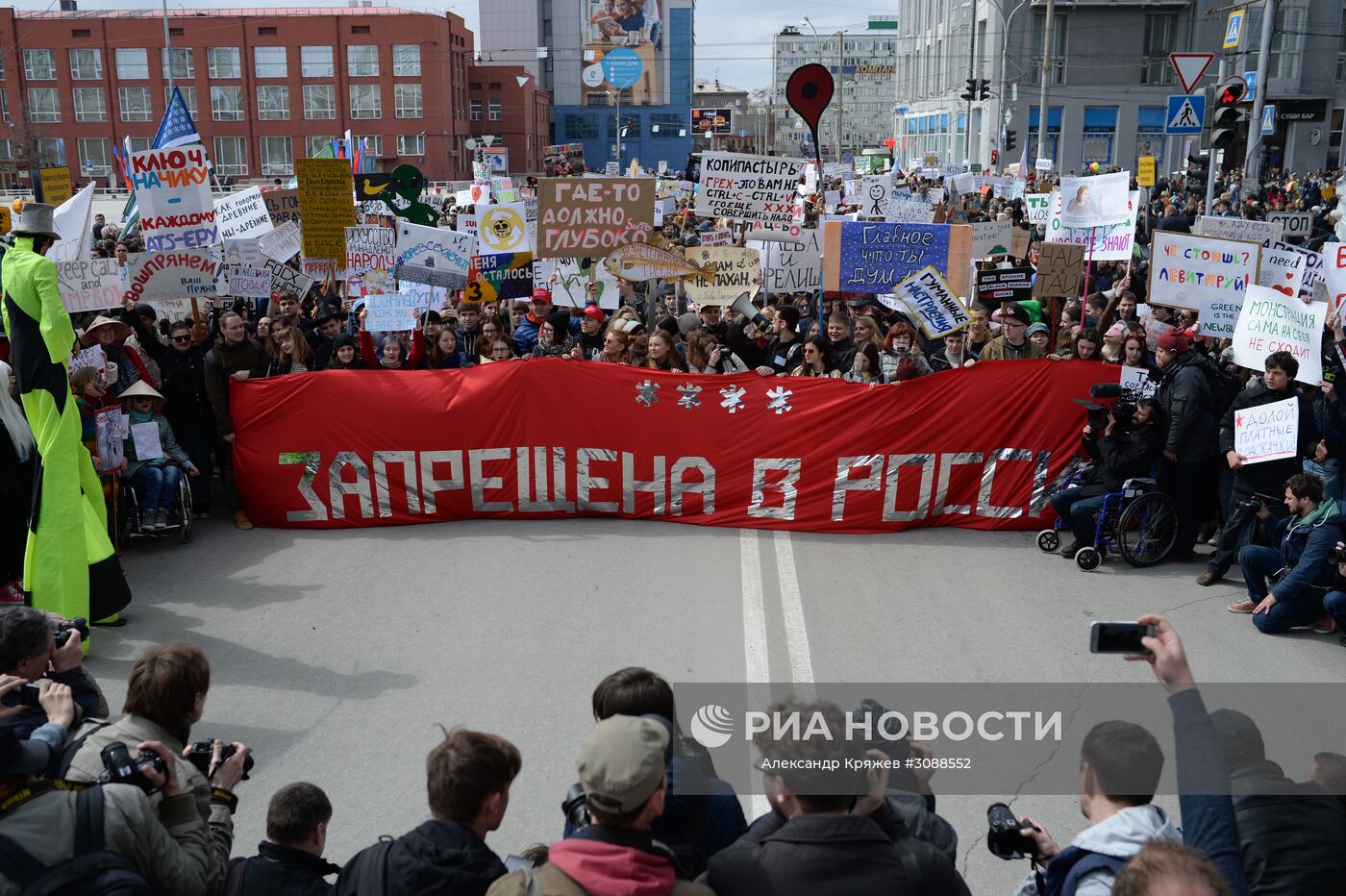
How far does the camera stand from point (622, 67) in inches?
4513

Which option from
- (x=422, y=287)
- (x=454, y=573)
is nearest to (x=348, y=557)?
(x=454, y=573)

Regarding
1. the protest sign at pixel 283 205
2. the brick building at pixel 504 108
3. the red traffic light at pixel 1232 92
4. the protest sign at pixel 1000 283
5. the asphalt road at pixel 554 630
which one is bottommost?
the asphalt road at pixel 554 630

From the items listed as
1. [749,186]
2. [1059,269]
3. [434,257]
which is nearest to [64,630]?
[434,257]

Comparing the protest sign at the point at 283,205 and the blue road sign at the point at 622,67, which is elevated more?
the blue road sign at the point at 622,67

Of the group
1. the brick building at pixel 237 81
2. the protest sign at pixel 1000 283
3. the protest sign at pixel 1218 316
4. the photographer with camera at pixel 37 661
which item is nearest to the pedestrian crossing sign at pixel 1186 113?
the protest sign at pixel 1000 283

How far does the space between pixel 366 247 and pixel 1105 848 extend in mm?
11326

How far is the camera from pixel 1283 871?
3.36 metres

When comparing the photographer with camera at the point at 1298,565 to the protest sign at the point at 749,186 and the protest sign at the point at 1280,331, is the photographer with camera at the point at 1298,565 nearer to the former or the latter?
the protest sign at the point at 1280,331

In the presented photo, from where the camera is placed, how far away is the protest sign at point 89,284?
981 cm

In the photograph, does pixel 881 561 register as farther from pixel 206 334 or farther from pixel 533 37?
pixel 533 37

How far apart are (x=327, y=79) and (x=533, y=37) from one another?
39841 mm

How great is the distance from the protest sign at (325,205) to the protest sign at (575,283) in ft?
7.98

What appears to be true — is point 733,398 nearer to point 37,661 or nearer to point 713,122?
point 37,661

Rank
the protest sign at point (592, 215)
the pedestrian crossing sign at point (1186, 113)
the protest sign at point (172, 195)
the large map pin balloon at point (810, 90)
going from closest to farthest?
the protest sign at point (172, 195)
the protest sign at point (592, 215)
the large map pin balloon at point (810, 90)
the pedestrian crossing sign at point (1186, 113)
